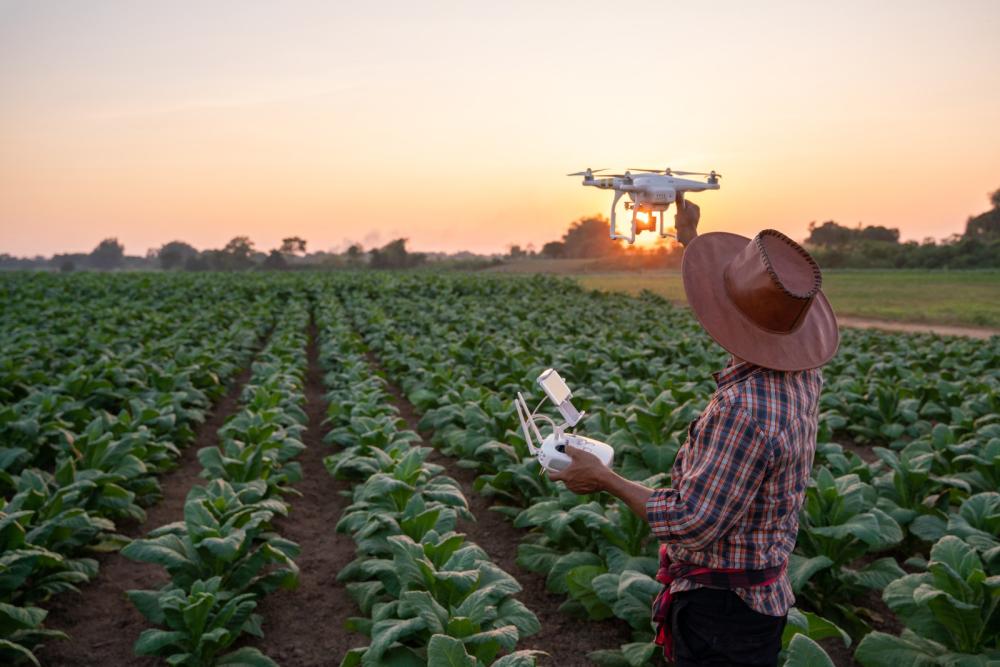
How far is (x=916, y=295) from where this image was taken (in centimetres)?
3847

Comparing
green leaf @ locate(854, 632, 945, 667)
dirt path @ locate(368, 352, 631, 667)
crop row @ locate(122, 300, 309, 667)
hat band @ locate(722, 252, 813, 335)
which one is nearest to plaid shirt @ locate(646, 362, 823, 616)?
hat band @ locate(722, 252, 813, 335)

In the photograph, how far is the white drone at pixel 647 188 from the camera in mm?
2562

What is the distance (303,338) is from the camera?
53.1 ft

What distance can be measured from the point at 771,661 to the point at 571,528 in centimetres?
288

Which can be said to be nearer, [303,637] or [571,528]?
[303,637]

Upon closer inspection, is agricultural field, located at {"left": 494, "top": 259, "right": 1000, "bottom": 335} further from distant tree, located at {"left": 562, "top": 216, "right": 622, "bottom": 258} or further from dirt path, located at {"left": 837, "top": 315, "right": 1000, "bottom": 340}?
distant tree, located at {"left": 562, "top": 216, "right": 622, "bottom": 258}

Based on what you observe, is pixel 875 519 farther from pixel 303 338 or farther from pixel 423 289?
pixel 423 289

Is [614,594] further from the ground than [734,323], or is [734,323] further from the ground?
[734,323]

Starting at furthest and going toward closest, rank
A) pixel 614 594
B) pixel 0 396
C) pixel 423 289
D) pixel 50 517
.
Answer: pixel 423 289, pixel 0 396, pixel 50 517, pixel 614 594

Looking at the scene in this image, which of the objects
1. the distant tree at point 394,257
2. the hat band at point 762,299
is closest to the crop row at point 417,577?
the hat band at point 762,299

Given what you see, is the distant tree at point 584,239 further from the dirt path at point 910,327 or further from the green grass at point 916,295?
the dirt path at point 910,327

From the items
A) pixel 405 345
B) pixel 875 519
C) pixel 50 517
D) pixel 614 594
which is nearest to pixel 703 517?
pixel 614 594

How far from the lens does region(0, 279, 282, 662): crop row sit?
4406mm

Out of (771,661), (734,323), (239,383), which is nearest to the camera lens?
(734,323)
